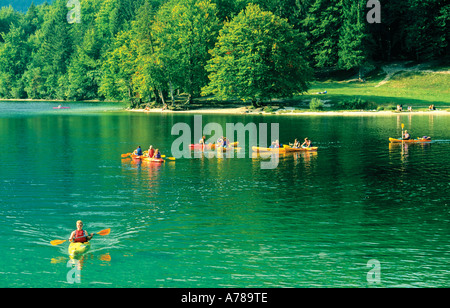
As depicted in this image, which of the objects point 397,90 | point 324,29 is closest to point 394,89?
point 397,90

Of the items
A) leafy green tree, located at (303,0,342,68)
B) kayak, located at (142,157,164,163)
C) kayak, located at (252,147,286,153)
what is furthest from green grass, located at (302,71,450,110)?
kayak, located at (142,157,164,163)

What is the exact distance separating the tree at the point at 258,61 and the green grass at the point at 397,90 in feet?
36.9

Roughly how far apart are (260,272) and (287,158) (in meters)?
33.1

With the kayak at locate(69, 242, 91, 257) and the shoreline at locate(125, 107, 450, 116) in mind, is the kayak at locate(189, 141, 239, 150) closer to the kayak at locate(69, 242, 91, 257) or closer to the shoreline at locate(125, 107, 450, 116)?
the kayak at locate(69, 242, 91, 257)

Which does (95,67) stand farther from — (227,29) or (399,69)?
(399,69)

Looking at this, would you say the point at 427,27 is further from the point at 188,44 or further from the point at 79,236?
the point at 79,236

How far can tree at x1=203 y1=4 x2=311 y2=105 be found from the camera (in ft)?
373

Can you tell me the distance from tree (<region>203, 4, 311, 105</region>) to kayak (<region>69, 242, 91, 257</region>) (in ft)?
296

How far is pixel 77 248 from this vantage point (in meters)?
25.0

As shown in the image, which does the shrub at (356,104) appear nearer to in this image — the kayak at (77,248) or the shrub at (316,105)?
the shrub at (316,105)

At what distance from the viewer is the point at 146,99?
14175 cm

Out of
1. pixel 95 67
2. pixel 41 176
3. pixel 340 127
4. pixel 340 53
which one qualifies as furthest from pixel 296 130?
pixel 95 67

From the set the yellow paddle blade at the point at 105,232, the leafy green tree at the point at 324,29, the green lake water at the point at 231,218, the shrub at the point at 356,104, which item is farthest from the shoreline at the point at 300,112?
the yellow paddle blade at the point at 105,232

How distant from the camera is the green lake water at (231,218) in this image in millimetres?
22594
